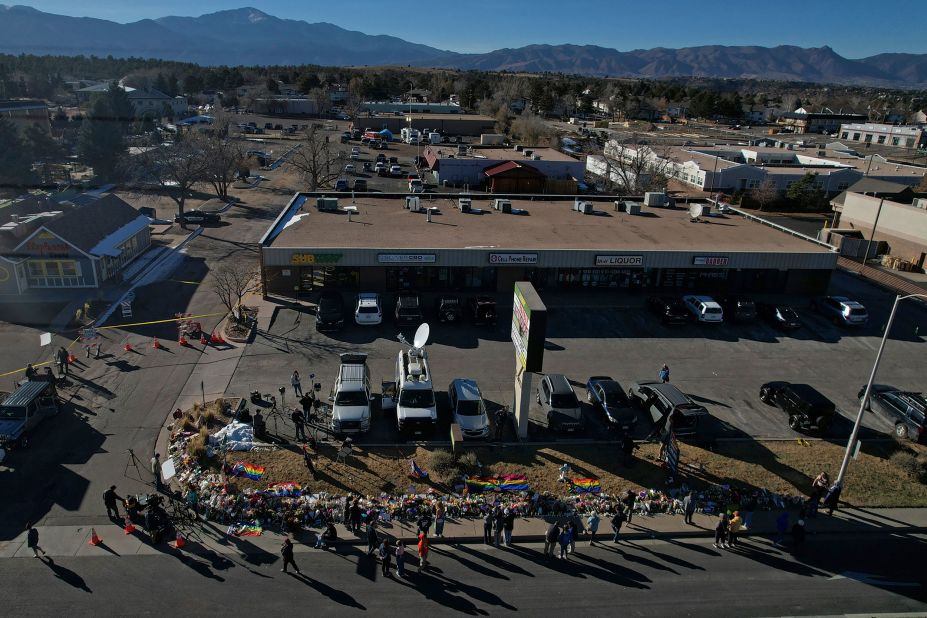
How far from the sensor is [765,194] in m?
62.9

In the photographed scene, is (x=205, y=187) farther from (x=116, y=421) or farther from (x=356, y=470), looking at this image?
(x=356, y=470)

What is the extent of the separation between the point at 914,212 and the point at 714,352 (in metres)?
27.9

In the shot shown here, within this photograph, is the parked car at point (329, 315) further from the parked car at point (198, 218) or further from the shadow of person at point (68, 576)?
the parked car at point (198, 218)

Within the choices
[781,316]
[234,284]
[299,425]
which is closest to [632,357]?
[781,316]

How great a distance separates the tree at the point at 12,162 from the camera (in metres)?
57.3

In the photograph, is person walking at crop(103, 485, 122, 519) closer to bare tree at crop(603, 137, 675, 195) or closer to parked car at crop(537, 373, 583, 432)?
parked car at crop(537, 373, 583, 432)

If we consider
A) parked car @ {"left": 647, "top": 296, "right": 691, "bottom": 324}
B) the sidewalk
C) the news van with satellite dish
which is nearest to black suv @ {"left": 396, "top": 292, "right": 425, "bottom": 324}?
the news van with satellite dish

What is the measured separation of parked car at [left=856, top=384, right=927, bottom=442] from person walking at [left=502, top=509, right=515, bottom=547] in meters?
16.2

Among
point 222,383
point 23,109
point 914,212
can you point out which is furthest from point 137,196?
point 914,212

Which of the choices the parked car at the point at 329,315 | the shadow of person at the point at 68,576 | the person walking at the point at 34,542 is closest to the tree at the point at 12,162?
the parked car at the point at 329,315

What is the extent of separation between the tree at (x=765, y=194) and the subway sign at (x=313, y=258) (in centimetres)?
4957

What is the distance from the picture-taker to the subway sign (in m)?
32.5

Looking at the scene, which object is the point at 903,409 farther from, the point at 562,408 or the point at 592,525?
the point at 592,525

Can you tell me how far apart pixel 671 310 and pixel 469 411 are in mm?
15206
